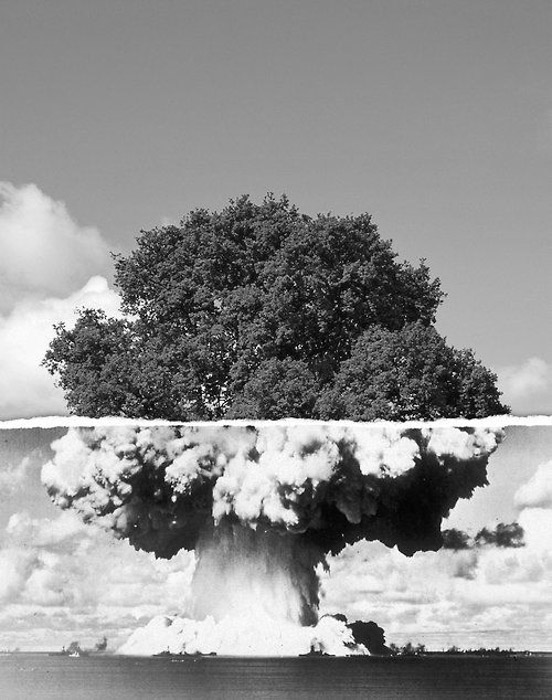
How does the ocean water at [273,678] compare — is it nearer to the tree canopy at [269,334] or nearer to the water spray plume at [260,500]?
the water spray plume at [260,500]

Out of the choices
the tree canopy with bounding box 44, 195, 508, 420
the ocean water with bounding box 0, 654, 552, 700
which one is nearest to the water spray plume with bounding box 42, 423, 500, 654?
the ocean water with bounding box 0, 654, 552, 700

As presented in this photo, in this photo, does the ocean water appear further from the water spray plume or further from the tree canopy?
the tree canopy

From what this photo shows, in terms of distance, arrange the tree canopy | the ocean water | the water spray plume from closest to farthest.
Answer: the ocean water, the water spray plume, the tree canopy

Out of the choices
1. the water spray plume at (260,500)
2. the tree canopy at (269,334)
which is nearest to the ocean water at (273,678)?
the water spray plume at (260,500)

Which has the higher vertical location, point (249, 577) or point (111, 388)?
point (111, 388)

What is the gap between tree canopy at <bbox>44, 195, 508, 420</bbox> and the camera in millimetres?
13375

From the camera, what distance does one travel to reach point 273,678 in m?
2.66

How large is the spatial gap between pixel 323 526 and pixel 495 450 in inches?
18.6

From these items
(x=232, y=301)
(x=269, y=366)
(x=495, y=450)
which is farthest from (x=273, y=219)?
(x=495, y=450)

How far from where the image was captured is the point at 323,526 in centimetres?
282

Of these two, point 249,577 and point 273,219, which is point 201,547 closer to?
point 249,577

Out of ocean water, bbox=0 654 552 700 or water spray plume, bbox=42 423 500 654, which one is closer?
ocean water, bbox=0 654 552 700

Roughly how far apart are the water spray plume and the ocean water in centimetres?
5

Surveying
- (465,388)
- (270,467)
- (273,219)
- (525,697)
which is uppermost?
(273,219)
